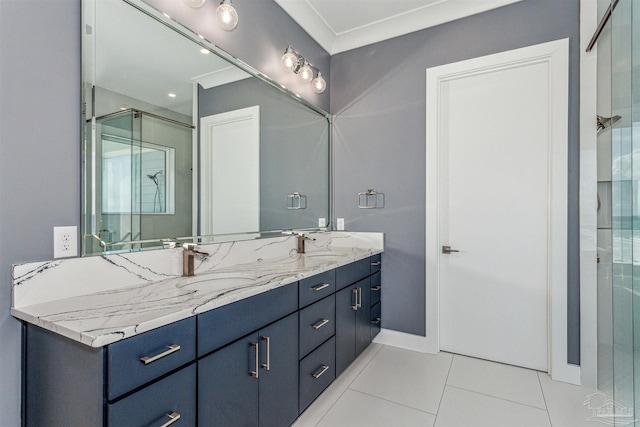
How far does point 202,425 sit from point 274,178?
1.61m

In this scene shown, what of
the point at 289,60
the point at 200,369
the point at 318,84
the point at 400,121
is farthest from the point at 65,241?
the point at 400,121

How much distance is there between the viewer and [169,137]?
61.7 inches

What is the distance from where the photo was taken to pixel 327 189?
2.93 meters

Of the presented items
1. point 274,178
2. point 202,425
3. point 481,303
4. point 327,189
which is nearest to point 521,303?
point 481,303

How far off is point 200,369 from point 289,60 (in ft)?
6.91

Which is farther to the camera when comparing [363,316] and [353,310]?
Result: [363,316]

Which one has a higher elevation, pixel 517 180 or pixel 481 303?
pixel 517 180

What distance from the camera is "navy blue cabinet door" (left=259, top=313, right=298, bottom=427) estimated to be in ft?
4.42

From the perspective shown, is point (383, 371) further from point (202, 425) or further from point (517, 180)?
point (517, 180)

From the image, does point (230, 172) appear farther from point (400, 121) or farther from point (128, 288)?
point (400, 121)

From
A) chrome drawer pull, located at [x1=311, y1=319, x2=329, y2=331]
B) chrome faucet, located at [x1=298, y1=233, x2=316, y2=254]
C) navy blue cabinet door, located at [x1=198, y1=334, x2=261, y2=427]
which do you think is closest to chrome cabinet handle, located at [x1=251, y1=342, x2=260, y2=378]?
navy blue cabinet door, located at [x1=198, y1=334, x2=261, y2=427]

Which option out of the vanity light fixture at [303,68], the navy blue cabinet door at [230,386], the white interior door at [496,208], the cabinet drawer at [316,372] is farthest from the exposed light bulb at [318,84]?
the navy blue cabinet door at [230,386]

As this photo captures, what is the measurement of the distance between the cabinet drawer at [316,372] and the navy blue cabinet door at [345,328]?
3.3 inches

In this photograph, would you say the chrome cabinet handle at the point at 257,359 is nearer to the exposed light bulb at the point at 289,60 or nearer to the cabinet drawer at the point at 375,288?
the cabinet drawer at the point at 375,288
